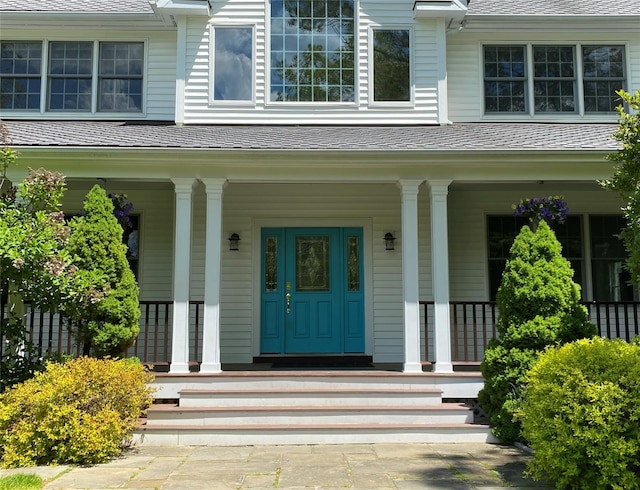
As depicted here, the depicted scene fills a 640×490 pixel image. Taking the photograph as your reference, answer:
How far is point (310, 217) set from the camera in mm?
9547

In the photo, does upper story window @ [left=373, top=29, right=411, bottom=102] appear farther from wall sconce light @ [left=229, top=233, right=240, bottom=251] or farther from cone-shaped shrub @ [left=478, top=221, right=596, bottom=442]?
cone-shaped shrub @ [left=478, top=221, right=596, bottom=442]

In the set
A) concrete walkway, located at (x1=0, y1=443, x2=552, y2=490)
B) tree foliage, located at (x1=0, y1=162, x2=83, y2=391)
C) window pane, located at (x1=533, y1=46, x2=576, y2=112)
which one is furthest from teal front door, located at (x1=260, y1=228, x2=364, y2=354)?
window pane, located at (x1=533, y1=46, x2=576, y2=112)

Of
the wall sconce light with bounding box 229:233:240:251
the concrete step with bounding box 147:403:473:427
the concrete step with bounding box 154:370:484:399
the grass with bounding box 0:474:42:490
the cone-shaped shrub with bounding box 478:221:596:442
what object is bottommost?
the grass with bounding box 0:474:42:490

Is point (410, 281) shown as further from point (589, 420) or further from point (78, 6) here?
point (78, 6)

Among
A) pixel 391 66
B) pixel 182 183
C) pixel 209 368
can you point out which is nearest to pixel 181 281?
pixel 209 368

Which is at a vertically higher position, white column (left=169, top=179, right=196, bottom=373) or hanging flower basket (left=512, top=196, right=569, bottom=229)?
hanging flower basket (left=512, top=196, right=569, bottom=229)

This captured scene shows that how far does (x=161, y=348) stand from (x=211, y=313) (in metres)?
2.26

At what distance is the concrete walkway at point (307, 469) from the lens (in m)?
4.95

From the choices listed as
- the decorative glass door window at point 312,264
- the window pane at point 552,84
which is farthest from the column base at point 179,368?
the window pane at point 552,84

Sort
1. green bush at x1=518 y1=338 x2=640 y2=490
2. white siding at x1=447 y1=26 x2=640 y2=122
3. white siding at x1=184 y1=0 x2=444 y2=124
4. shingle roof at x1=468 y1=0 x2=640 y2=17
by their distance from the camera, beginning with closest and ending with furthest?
1. green bush at x1=518 y1=338 x2=640 y2=490
2. white siding at x1=184 y1=0 x2=444 y2=124
3. white siding at x1=447 y1=26 x2=640 y2=122
4. shingle roof at x1=468 y1=0 x2=640 y2=17

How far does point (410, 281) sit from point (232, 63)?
→ 15.5 feet

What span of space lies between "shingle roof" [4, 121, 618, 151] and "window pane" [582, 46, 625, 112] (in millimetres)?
575

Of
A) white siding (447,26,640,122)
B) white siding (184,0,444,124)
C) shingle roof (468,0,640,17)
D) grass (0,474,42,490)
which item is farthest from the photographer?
shingle roof (468,0,640,17)

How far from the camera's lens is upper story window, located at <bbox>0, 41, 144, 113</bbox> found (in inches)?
378
